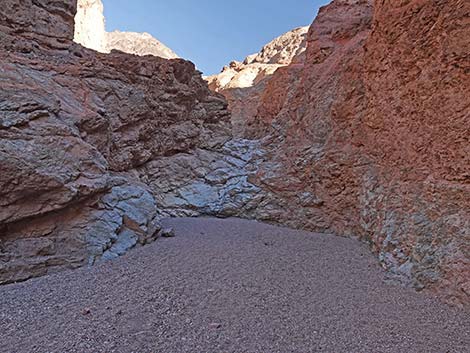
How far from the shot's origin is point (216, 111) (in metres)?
13.5

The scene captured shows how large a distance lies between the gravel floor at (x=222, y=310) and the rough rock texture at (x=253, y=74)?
1509 centimetres

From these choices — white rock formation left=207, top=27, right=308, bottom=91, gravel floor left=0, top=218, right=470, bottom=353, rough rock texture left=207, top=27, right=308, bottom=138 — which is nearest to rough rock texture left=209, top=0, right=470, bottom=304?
gravel floor left=0, top=218, right=470, bottom=353

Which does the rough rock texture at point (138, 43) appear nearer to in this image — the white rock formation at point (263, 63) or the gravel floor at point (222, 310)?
the white rock formation at point (263, 63)

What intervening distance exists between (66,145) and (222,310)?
4054mm

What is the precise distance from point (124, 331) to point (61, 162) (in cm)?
342

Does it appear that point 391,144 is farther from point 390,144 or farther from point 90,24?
point 90,24

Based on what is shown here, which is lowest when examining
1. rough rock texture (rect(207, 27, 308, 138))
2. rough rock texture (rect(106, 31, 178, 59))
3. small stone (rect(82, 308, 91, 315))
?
small stone (rect(82, 308, 91, 315))

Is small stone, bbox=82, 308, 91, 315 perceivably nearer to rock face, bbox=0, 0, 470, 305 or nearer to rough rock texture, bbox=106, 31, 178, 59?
rock face, bbox=0, 0, 470, 305

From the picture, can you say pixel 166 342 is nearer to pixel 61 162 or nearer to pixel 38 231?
pixel 38 231

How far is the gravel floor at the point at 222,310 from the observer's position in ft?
8.40

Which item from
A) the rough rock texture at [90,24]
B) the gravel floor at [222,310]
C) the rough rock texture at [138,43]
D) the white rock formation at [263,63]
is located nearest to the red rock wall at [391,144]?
the gravel floor at [222,310]

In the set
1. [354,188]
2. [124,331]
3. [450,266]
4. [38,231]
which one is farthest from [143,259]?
[354,188]

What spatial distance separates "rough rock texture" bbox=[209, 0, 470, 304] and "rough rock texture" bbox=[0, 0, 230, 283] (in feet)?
14.0

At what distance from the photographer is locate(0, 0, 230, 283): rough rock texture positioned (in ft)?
14.0
